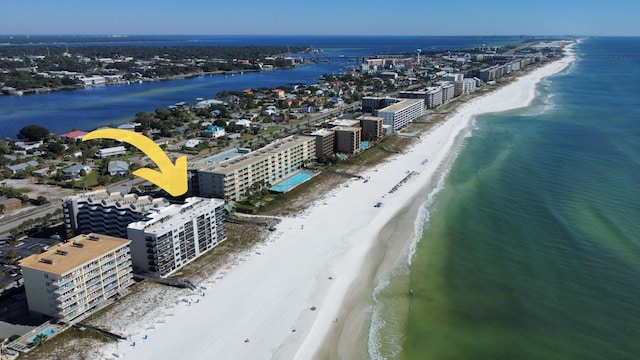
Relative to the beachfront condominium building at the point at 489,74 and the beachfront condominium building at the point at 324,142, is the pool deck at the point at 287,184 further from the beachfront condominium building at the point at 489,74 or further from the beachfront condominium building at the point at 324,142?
the beachfront condominium building at the point at 489,74

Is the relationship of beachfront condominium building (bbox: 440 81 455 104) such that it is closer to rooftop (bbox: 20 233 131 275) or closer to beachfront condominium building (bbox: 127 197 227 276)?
beachfront condominium building (bbox: 127 197 227 276)

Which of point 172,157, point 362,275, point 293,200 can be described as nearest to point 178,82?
point 172,157

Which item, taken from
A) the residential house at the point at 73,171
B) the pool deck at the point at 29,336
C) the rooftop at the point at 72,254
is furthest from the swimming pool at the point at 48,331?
the residential house at the point at 73,171

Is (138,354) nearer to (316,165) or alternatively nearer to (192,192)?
(192,192)

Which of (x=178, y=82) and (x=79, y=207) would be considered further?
(x=178, y=82)

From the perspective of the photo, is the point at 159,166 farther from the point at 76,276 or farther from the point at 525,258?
the point at 525,258

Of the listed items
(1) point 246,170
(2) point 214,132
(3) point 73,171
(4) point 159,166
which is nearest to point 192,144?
(2) point 214,132

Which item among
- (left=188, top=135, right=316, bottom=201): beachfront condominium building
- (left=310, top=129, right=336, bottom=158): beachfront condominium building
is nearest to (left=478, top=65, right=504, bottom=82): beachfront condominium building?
(left=310, top=129, right=336, bottom=158): beachfront condominium building
